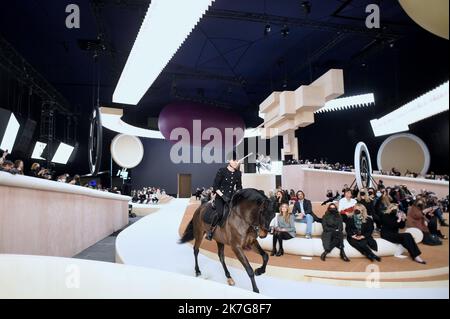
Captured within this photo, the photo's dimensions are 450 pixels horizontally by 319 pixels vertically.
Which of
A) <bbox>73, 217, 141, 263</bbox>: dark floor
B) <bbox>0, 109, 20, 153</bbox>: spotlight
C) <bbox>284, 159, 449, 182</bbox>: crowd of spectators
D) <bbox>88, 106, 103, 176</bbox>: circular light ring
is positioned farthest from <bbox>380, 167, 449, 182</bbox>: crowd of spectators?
<bbox>0, 109, 20, 153</bbox>: spotlight

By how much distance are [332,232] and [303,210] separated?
0.29 metres

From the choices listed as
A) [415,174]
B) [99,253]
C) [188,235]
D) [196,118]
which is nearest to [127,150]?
[196,118]

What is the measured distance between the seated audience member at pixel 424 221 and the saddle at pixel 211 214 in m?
1.55

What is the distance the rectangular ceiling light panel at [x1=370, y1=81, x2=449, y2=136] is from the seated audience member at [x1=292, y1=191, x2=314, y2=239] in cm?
104

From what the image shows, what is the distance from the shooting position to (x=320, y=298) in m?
1.13

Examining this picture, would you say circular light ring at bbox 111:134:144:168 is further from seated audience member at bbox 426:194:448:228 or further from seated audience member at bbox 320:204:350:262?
seated audience member at bbox 426:194:448:228

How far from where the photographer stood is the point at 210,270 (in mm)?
2795

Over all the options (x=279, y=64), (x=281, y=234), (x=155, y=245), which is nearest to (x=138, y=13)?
(x=279, y=64)

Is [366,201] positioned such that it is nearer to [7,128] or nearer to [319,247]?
[319,247]

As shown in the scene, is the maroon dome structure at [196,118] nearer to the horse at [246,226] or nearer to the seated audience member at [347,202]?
the horse at [246,226]

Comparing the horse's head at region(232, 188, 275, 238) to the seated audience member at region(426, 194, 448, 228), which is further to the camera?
the horse's head at region(232, 188, 275, 238)

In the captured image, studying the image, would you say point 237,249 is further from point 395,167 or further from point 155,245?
point 395,167

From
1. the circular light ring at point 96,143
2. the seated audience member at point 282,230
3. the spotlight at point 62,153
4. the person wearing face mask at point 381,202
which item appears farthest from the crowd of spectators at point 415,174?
the spotlight at point 62,153

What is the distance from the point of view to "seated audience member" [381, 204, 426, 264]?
48.9 inches
